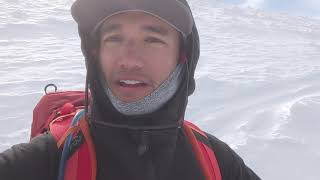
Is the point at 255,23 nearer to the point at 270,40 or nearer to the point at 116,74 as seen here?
the point at 270,40

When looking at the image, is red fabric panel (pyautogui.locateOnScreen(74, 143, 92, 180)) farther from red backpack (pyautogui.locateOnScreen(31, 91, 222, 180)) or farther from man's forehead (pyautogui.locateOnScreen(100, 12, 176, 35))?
man's forehead (pyautogui.locateOnScreen(100, 12, 176, 35))

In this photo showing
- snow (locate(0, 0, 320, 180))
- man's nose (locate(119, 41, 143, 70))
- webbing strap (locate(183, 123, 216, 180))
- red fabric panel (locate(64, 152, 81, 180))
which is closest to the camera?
red fabric panel (locate(64, 152, 81, 180))

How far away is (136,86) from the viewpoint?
1.57 meters

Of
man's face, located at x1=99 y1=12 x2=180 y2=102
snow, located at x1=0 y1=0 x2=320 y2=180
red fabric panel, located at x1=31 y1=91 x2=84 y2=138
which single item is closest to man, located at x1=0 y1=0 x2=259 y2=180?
man's face, located at x1=99 y1=12 x2=180 y2=102

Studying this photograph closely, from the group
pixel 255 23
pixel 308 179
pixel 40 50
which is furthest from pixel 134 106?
pixel 255 23

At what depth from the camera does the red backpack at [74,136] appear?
54.6 inches

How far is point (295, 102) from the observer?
8.66m

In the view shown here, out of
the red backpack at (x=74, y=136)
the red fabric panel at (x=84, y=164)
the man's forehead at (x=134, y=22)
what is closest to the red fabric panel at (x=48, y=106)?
the red backpack at (x=74, y=136)

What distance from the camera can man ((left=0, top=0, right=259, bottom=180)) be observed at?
1.53 m

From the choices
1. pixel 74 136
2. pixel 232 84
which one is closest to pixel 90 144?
pixel 74 136

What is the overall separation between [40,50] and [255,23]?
18246 mm

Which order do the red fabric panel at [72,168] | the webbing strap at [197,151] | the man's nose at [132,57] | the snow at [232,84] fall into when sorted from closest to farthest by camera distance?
the red fabric panel at [72,168] → the man's nose at [132,57] → the webbing strap at [197,151] → the snow at [232,84]

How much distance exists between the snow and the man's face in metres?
3.81

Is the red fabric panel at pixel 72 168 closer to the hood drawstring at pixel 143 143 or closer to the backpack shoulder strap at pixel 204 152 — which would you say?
the hood drawstring at pixel 143 143
